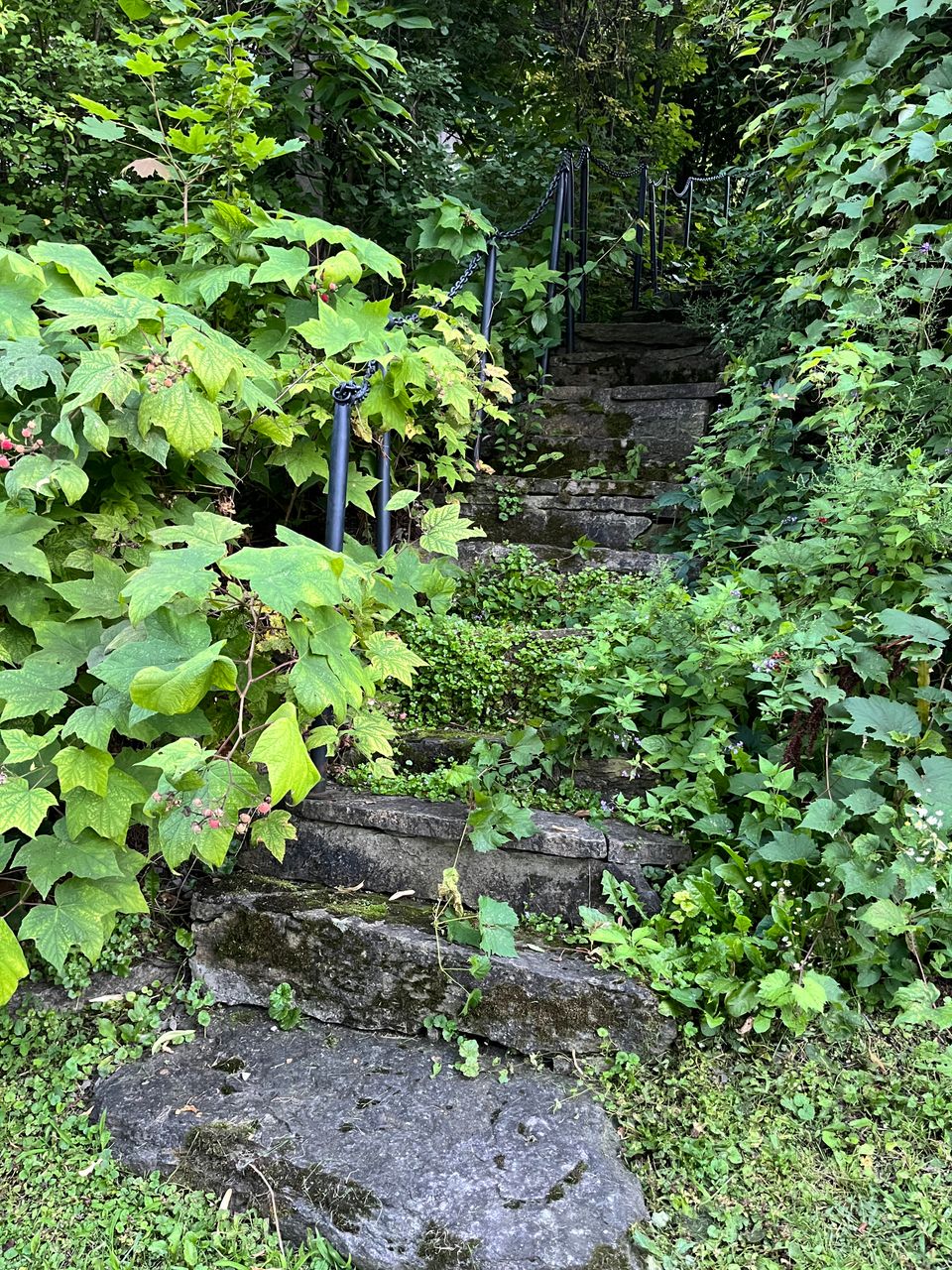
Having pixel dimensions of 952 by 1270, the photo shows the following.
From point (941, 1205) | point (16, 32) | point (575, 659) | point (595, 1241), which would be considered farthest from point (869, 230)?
point (16, 32)

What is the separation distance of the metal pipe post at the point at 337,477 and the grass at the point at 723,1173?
1.61m

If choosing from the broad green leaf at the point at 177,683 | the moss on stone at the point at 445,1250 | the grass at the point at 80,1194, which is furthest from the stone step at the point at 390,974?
Answer: the broad green leaf at the point at 177,683

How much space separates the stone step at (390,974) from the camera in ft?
6.26

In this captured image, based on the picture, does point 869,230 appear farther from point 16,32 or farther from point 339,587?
point 16,32

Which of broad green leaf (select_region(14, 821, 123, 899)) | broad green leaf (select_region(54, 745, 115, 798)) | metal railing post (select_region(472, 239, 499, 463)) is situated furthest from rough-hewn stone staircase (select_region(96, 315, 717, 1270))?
metal railing post (select_region(472, 239, 499, 463))

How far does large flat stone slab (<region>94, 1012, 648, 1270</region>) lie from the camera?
157 centimetres

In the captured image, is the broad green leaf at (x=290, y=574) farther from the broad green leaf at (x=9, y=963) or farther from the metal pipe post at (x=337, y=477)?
the broad green leaf at (x=9, y=963)

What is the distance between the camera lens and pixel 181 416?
1758mm

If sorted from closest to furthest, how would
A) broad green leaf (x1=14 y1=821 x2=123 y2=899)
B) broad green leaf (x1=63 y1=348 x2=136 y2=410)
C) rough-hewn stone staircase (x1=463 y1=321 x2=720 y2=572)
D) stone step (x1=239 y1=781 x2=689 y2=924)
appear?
broad green leaf (x1=63 y1=348 x2=136 y2=410) → broad green leaf (x1=14 y1=821 x2=123 y2=899) → stone step (x1=239 y1=781 x2=689 y2=924) → rough-hewn stone staircase (x1=463 y1=321 x2=720 y2=572)

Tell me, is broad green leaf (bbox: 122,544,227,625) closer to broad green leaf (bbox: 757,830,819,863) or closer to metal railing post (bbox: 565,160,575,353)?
broad green leaf (bbox: 757,830,819,863)

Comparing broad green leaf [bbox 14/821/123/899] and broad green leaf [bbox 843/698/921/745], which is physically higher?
broad green leaf [bbox 843/698/921/745]

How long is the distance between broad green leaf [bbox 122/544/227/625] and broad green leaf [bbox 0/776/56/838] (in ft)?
1.56

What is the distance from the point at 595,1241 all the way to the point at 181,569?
1.59 m

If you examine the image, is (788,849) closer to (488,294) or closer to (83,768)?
(83,768)
